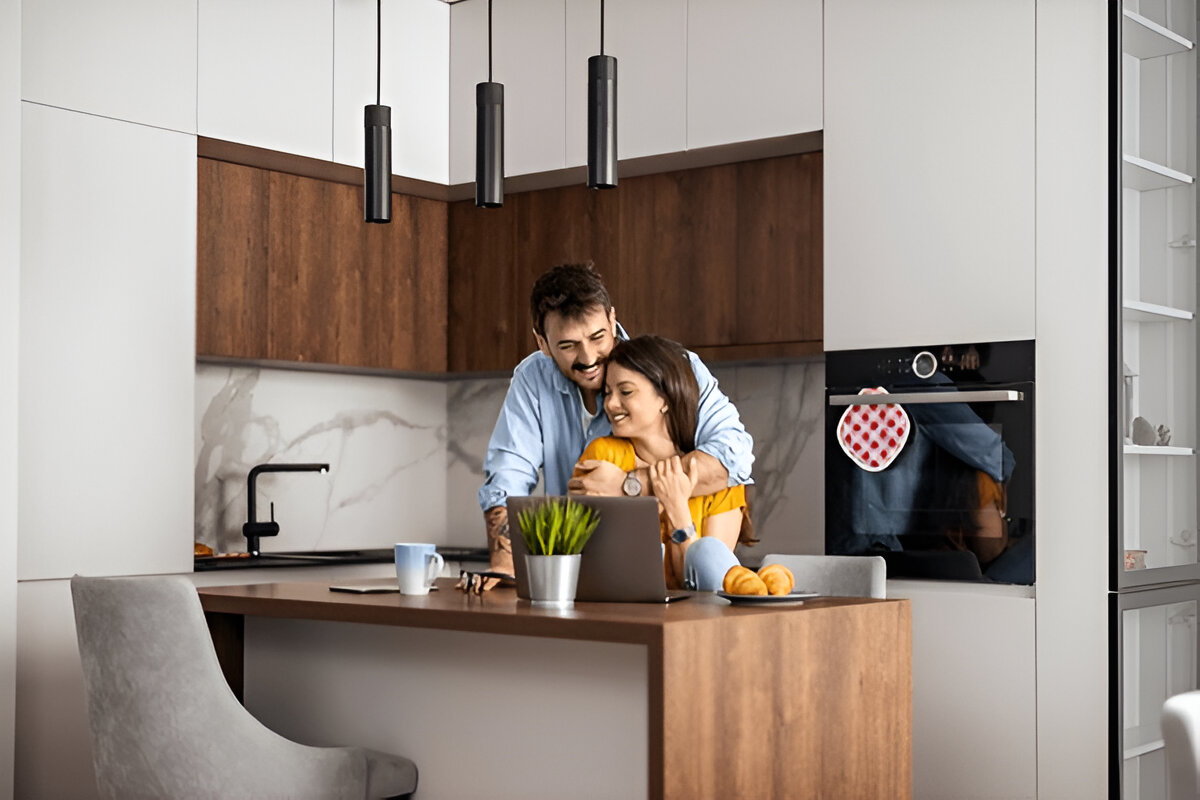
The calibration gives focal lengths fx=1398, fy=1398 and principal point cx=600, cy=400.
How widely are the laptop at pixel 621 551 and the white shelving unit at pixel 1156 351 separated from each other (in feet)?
5.25

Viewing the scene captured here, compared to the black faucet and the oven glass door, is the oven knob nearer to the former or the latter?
the oven glass door

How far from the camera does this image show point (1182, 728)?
203cm

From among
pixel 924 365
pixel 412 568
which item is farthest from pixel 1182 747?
pixel 924 365

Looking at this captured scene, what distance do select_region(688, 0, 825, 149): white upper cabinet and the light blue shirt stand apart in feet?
3.99

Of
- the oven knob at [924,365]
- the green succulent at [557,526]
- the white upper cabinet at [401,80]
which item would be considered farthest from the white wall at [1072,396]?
the white upper cabinet at [401,80]

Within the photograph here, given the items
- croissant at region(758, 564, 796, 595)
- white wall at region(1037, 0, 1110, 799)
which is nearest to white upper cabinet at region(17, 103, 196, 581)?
croissant at region(758, 564, 796, 595)

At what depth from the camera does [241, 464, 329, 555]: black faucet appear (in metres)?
4.62

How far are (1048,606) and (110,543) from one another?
8.37 feet

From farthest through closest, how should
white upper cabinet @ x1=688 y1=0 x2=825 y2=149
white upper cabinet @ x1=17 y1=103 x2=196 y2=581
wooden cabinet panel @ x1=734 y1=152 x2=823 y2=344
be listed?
wooden cabinet panel @ x1=734 y1=152 x2=823 y2=344, white upper cabinet @ x1=688 y1=0 x2=825 y2=149, white upper cabinet @ x1=17 y1=103 x2=196 y2=581

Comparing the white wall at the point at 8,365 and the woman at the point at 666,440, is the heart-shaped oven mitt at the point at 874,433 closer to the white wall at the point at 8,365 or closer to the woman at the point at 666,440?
the woman at the point at 666,440

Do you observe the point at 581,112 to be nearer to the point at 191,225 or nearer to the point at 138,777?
the point at 191,225

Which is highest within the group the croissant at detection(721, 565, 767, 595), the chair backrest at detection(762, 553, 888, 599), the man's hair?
the man's hair

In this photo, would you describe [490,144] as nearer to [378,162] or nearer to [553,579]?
[378,162]

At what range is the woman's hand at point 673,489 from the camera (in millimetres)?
2820
